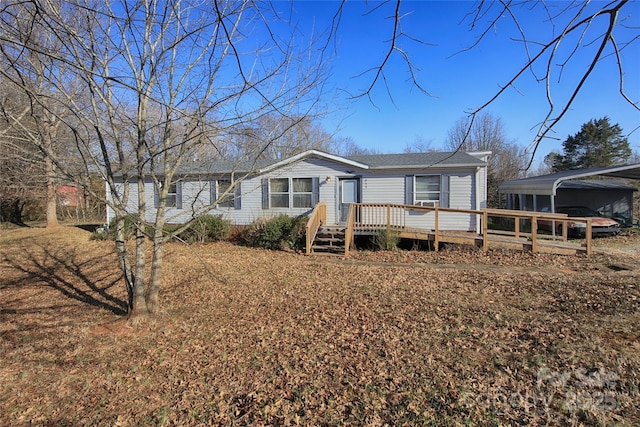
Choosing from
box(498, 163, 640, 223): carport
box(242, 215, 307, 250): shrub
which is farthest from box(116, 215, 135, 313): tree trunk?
box(498, 163, 640, 223): carport

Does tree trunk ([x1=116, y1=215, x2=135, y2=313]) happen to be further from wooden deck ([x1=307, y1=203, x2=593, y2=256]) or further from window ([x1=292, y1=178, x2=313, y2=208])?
window ([x1=292, y1=178, x2=313, y2=208])

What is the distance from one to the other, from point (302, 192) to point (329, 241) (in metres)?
3.04

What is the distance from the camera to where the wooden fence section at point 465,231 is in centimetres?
897

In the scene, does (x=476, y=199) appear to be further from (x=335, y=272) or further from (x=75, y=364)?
(x=75, y=364)

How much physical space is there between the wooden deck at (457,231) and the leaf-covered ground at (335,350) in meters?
1.50

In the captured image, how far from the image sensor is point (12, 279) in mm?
8133

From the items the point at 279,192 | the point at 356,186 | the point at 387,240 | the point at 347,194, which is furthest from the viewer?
the point at 279,192

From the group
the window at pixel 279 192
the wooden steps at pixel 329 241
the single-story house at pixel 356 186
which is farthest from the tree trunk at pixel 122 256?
the window at pixel 279 192

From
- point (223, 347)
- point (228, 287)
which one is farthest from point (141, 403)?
point (228, 287)

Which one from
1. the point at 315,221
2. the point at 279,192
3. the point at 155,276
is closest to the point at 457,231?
the point at 315,221

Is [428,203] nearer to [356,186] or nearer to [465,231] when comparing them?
[465,231]

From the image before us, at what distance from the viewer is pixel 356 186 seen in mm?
12695

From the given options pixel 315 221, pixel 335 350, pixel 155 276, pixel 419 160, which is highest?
pixel 419 160

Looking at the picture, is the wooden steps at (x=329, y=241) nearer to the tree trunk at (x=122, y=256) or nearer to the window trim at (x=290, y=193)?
the window trim at (x=290, y=193)
